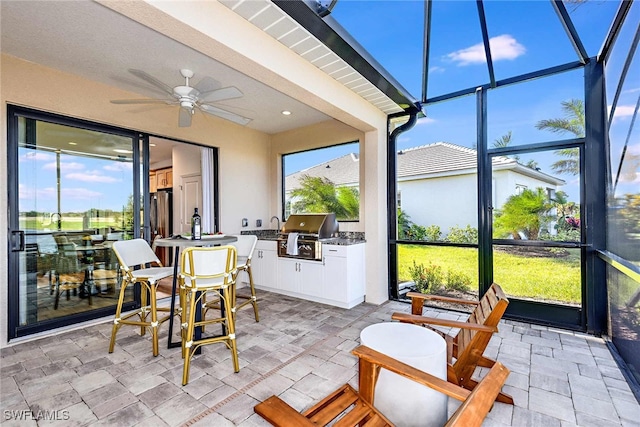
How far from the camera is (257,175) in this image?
5.25 metres

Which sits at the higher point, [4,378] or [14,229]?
[14,229]

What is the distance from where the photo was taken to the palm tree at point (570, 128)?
120 inches

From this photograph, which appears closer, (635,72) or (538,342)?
(635,72)

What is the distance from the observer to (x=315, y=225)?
4.33m

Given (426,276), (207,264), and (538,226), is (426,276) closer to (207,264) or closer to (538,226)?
(538,226)

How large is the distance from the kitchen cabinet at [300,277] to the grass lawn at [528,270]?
1.62m

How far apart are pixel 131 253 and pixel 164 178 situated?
420 centimetres

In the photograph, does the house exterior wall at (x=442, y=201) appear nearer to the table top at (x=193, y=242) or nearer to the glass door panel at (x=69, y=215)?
the table top at (x=193, y=242)

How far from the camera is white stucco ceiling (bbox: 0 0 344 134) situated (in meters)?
2.17

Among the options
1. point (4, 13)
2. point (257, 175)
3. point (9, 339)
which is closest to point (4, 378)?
point (9, 339)

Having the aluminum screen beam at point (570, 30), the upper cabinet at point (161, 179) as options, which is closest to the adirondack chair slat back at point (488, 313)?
the aluminum screen beam at point (570, 30)

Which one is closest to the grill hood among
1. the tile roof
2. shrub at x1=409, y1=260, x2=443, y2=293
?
the tile roof

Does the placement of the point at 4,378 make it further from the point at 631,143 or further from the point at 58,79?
the point at 631,143

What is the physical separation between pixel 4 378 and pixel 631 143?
16.9 ft
